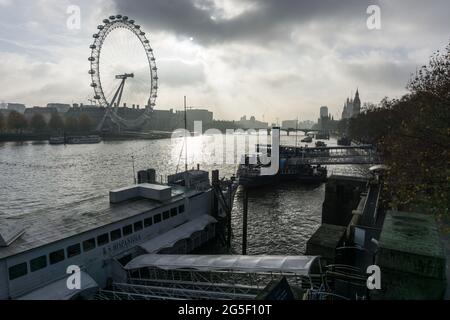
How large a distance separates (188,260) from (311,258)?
27.8 feet

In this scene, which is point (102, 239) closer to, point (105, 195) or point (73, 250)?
point (73, 250)

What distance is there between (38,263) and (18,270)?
1120 millimetres

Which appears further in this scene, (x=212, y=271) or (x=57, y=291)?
(x=212, y=271)

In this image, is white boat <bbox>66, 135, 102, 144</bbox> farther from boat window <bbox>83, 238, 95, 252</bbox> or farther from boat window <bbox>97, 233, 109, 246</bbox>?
boat window <bbox>83, 238, 95, 252</bbox>

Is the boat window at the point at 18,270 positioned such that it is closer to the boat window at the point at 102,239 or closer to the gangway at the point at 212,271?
the gangway at the point at 212,271

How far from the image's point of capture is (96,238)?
22.2 m

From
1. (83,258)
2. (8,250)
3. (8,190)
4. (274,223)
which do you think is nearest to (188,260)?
(83,258)

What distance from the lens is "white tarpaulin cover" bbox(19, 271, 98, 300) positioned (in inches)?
692

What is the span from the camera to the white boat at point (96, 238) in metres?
18.0

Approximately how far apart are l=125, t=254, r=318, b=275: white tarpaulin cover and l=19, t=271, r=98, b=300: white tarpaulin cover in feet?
12.8

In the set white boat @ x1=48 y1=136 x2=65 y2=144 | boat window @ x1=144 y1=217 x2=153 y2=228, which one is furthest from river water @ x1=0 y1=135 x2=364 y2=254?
white boat @ x1=48 y1=136 x2=65 y2=144

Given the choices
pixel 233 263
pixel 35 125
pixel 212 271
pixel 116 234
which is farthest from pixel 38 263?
pixel 35 125

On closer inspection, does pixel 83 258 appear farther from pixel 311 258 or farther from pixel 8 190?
pixel 8 190
